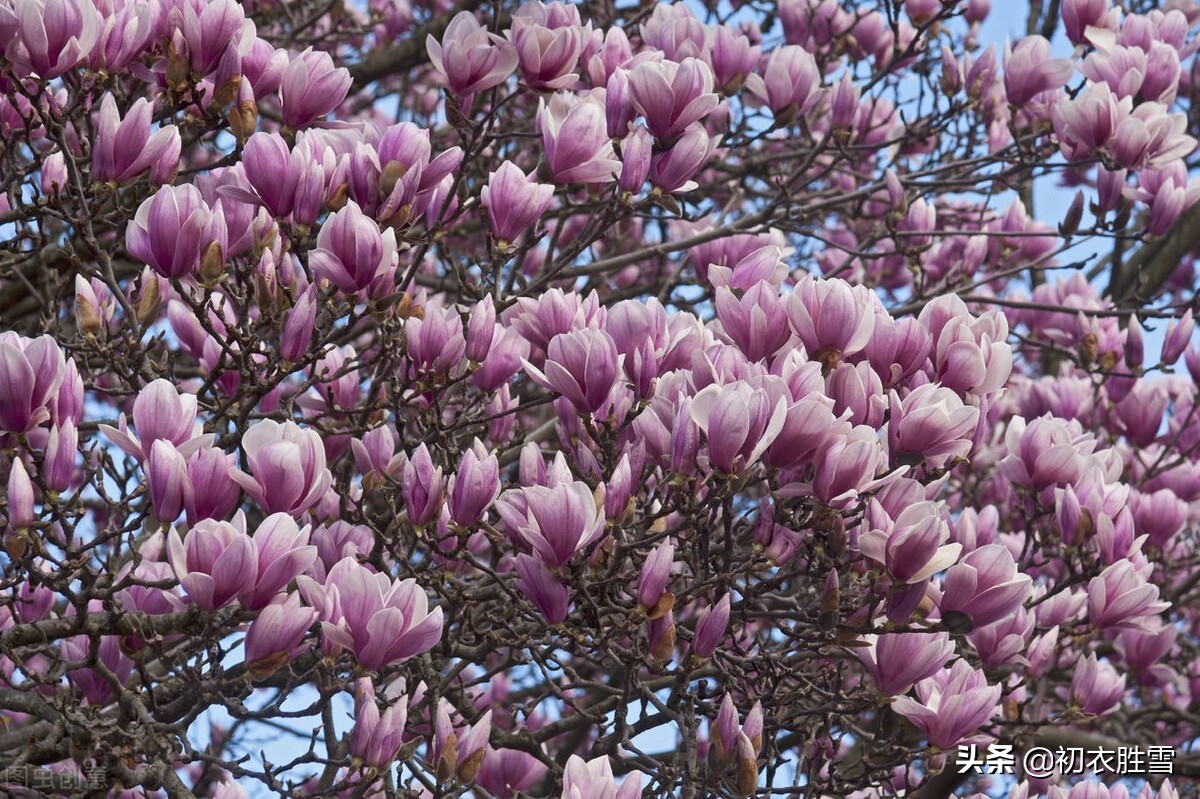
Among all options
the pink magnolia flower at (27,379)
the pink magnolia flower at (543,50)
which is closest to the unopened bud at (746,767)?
the pink magnolia flower at (27,379)

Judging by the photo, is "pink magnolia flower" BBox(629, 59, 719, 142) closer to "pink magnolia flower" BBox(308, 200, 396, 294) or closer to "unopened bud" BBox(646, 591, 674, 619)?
"pink magnolia flower" BBox(308, 200, 396, 294)

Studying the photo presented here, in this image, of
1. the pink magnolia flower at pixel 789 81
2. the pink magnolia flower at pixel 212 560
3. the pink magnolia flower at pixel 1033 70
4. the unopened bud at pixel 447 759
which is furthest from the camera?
the pink magnolia flower at pixel 1033 70

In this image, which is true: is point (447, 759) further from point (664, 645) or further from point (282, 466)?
point (282, 466)

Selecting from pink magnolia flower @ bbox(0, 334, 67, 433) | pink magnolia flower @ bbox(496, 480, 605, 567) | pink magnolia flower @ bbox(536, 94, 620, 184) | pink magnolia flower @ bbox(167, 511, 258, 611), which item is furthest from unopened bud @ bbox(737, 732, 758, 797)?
pink magnolia flower @ bbox(0, 334, 67, 433)

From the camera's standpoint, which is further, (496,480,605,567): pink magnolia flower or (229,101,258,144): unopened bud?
(229,101,258,144): unopened bud

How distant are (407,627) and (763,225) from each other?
2.24 m

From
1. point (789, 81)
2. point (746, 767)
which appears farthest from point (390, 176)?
point (789, 81)

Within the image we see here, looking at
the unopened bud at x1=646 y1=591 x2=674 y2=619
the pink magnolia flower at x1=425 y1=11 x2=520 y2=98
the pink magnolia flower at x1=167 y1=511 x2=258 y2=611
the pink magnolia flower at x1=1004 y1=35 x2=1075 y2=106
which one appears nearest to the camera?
the pink magnolia flower at x1=167 y1=511 x2=258 y2=611

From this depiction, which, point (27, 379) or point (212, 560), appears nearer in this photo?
point (212, 560)

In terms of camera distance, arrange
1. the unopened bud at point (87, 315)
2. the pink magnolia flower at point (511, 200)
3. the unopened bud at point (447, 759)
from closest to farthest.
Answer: the unopened bud at point (447, 759), the unopened bud at point (87, 315), the pink magnolia flower at point (511, 200)

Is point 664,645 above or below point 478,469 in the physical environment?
below

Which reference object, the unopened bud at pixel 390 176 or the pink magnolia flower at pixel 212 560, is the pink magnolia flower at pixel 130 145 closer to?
the unopened bud at pixel 390 176

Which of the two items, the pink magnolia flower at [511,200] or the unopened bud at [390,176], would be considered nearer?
the unopened bud at [390,176]

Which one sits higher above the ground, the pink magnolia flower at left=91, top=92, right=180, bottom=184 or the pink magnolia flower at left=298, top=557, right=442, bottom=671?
the pink magnolia flower at left=91, top=92, right=180, bottom=184
